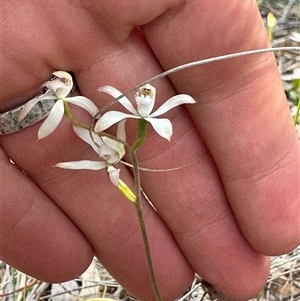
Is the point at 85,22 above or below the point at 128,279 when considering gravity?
above

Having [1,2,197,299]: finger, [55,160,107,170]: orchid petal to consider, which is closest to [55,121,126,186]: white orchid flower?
[55,160,107,170]: orchid petal

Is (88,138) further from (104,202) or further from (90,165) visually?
(104,202)

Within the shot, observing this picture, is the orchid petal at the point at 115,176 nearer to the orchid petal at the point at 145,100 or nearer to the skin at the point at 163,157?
the orchid petal at the point at 145,100

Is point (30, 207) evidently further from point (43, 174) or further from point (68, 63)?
point (68, 63)

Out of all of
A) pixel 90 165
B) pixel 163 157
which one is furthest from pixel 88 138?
pixel 163 157

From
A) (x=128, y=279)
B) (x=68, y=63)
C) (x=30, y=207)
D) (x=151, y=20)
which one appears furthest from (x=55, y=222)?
(x=151, y=20)
